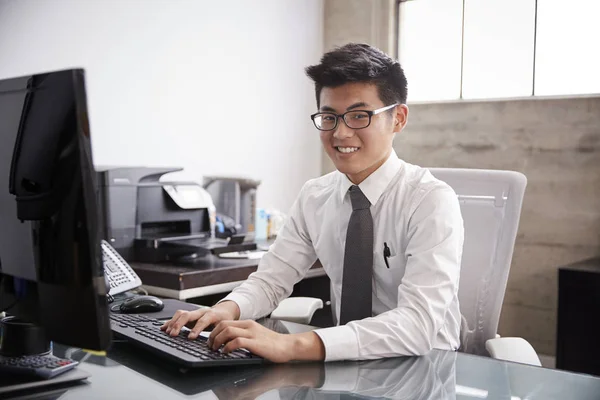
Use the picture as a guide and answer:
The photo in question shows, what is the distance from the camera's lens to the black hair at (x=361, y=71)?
152 centimetres

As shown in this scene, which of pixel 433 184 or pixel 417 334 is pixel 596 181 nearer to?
pixel 433 184

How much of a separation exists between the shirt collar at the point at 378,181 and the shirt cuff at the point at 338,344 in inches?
19.7

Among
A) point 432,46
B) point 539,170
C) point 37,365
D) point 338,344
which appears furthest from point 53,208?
point 432,46

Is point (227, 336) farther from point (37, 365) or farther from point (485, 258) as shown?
point (485, 258)

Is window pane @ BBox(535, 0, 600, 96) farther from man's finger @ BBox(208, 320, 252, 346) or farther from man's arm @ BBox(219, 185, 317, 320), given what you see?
man's finger @ BBox(208, 320, 252, 346)

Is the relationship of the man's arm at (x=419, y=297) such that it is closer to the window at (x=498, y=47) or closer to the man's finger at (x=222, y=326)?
the man's finger at (x=222, y=326)

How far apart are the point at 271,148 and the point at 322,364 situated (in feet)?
8.58

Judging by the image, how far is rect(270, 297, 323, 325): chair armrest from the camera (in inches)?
66.4

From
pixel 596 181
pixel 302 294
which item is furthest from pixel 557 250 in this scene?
pixel 302 294

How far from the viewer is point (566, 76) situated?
128 inches

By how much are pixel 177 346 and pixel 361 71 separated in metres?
0.83

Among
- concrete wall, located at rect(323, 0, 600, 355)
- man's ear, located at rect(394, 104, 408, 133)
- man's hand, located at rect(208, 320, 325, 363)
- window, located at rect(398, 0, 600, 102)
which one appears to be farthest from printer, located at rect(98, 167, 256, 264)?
window, located at rect(398, 0, 600, 102)

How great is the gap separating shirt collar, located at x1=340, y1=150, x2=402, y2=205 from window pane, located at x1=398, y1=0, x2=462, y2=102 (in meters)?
2.12

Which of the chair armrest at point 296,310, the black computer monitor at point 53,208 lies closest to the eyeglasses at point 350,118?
the chair armrest at point 296,310
